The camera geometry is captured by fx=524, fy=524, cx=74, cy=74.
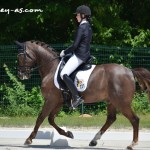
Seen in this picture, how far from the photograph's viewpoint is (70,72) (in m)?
11.3

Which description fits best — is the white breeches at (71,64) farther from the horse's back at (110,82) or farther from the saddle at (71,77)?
the horse's back at (110,82)

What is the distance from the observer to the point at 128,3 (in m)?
21.6

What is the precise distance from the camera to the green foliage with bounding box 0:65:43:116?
58.1 ft

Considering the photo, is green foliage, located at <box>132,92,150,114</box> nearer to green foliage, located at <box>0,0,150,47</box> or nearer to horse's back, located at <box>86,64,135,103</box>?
green foliage, located at <box>0,0,150,47</box>

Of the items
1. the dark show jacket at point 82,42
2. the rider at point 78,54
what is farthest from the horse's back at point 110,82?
the dark show jacket at point 82,42

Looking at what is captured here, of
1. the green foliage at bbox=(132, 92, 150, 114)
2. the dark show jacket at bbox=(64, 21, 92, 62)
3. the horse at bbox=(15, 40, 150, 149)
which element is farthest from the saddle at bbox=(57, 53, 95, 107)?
the green foliage at bbox=(132, 92, 150, 114)

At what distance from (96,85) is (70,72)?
2.05ft

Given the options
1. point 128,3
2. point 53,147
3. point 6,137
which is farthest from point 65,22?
point 53,147

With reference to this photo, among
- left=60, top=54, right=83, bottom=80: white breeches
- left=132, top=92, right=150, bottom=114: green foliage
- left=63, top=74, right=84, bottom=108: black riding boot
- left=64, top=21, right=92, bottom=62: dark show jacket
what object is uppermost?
left=64, top=21, right=92, bottom=62: dark show jacket

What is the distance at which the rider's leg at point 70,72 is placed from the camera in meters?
11.2

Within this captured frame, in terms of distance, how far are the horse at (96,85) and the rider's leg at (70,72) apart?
22cm

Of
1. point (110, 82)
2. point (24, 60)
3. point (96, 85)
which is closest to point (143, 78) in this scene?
point (110, 82)

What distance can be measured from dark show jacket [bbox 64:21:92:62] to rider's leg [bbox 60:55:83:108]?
0.41 ft

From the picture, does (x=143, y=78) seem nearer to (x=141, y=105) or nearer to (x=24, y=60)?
(x=24, y=60)
